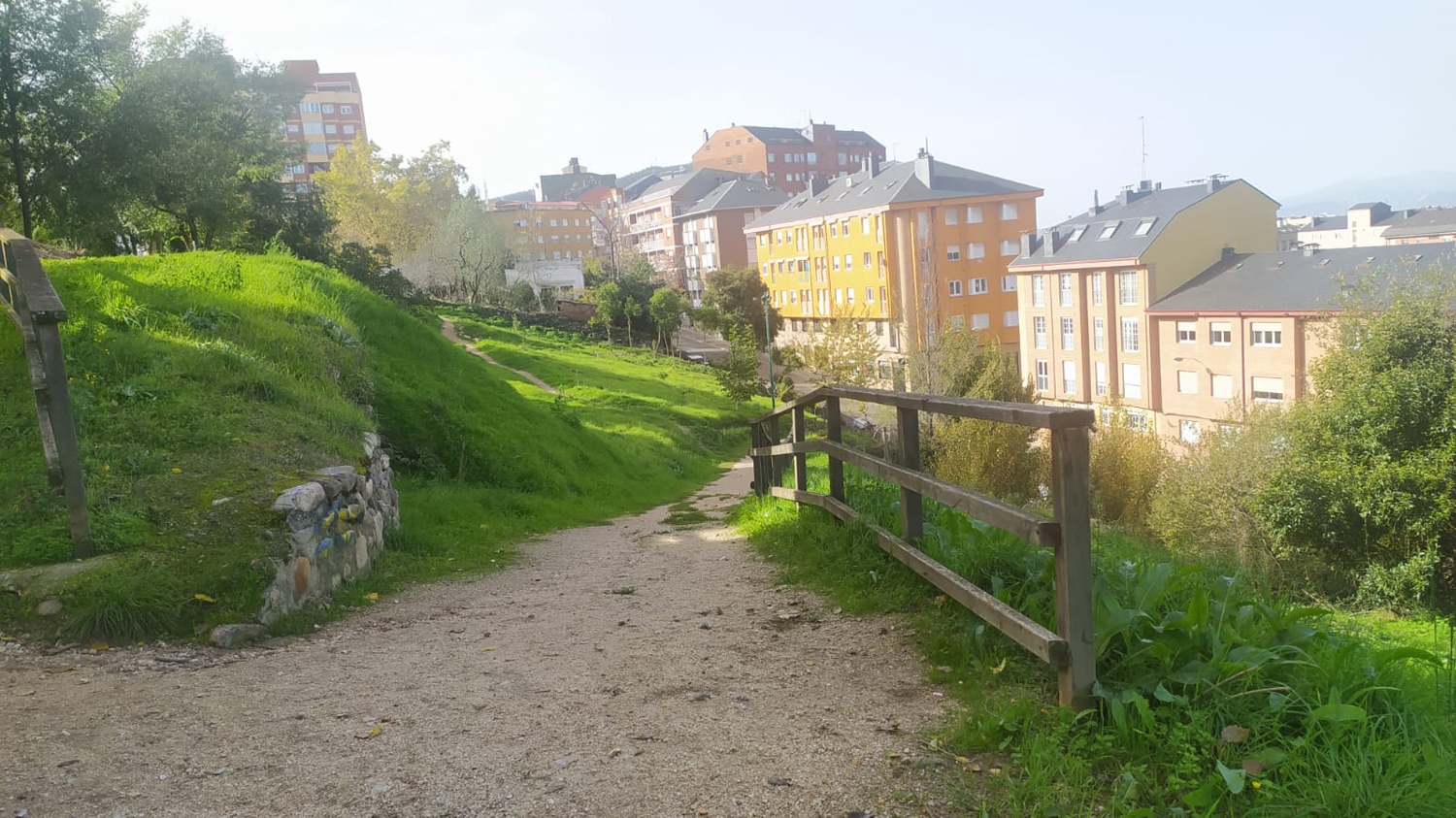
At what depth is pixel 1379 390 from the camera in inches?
815

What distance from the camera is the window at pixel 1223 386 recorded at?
A: 4003 centimetres

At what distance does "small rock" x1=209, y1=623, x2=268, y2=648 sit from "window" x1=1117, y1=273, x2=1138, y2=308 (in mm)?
44851

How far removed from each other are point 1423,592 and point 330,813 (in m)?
21.7

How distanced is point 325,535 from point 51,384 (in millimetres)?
1881

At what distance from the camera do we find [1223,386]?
40.6 metres

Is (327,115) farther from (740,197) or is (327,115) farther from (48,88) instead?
→ (48,88)

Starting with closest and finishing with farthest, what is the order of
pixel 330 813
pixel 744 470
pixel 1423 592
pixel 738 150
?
1. pixel 330 813
2. pixel 1423 592
3. pixel 744 470
4. pixel 738 150

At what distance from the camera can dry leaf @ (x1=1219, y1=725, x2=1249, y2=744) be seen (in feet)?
9.96

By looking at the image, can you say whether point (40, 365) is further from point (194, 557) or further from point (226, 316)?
point (226, 316)

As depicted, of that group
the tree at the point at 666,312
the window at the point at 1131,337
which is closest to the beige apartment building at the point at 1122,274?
the window at the point at 1131,337

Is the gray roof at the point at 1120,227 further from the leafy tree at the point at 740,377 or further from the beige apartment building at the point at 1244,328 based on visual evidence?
the leafy tree at the point at 740,377

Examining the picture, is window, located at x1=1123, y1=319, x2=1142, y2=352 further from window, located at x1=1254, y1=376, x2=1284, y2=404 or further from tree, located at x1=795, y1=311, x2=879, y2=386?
tree, located at x1=795, y1=311, x2=879, y2=386

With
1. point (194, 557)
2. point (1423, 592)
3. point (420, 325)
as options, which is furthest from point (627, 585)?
point (1423, 592)

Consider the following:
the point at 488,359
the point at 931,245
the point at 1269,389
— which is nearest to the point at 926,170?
the point at 931,245
